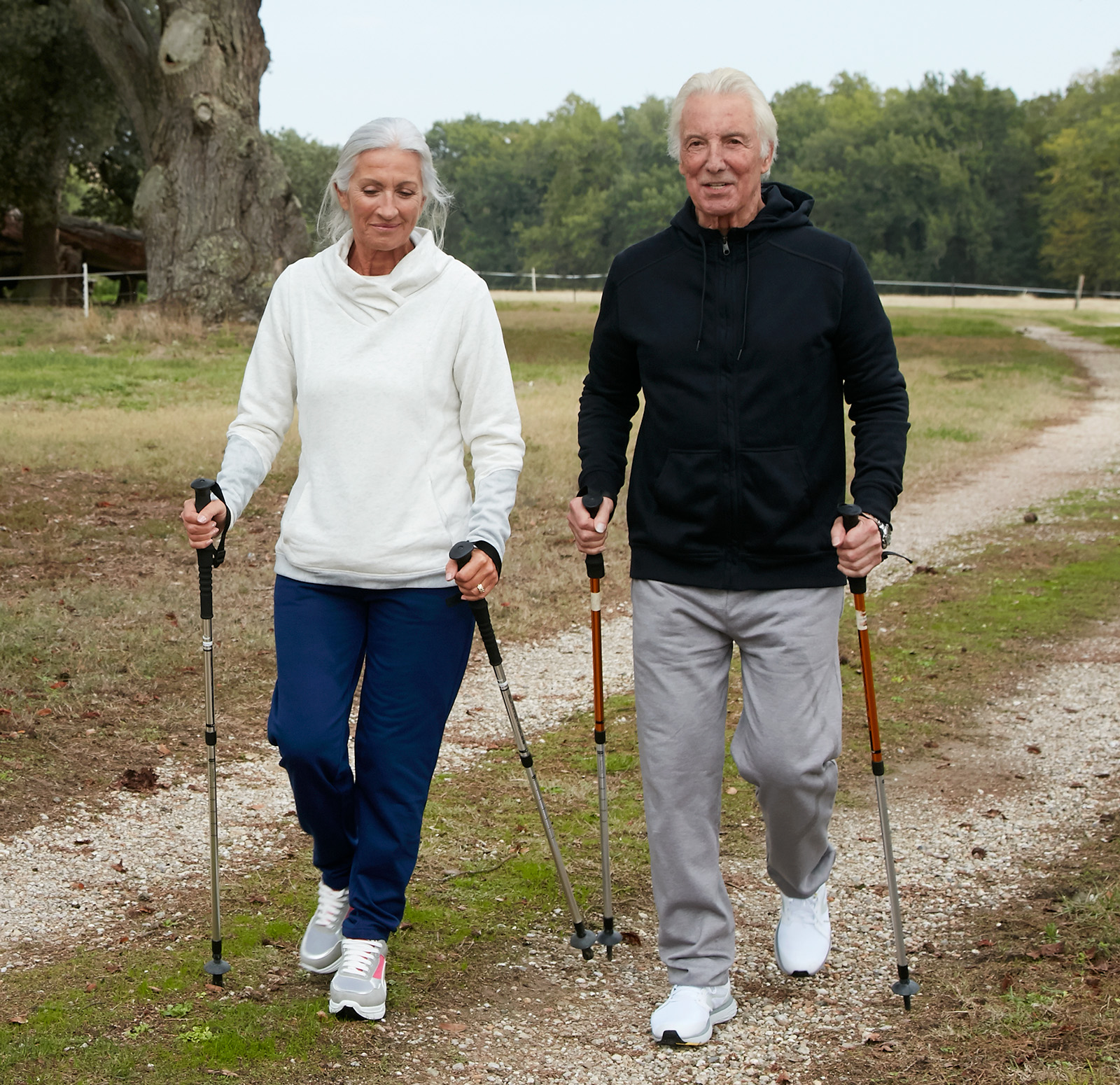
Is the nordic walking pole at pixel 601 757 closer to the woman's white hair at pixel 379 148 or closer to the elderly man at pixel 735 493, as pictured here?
the elderly man at pixel 735 493

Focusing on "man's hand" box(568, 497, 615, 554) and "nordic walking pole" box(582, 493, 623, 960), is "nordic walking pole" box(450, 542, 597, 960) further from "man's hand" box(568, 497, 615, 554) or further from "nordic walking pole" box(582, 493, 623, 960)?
"man's hand" box(568, 497, 615, 554)

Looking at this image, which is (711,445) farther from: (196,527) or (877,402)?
(196,527)

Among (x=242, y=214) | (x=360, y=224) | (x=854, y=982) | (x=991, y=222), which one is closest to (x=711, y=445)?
(x=360, y=224)

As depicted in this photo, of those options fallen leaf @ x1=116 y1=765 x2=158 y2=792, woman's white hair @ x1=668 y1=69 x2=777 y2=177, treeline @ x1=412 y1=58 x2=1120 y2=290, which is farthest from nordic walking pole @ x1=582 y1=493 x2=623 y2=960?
treeline @ x1=412 y1=58 x2=1120 y2=290

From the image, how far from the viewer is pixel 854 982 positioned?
12.8 ft

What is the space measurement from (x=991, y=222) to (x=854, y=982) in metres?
86.5

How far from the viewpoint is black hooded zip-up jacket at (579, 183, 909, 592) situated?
3457 mm

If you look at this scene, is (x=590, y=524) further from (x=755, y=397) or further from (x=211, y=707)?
(x=211, y=707)

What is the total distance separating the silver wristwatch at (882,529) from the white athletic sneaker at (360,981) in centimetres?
167

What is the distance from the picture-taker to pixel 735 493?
137 inches

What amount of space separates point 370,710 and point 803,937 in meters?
1.39

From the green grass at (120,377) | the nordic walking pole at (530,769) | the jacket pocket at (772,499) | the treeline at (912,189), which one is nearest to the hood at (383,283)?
the nordic walking pole at (530,769)

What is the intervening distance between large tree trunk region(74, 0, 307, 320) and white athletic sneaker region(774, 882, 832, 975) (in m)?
20.7

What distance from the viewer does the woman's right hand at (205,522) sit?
3.52 metres
